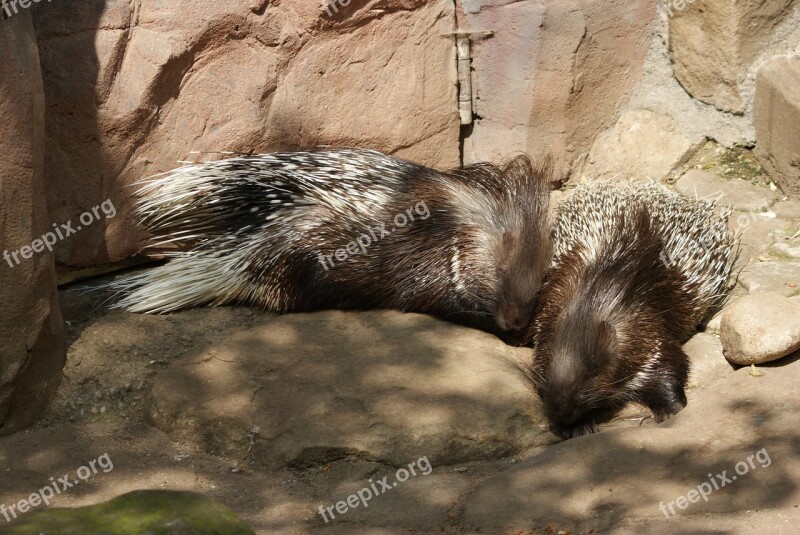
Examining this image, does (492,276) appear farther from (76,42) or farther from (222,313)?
(76,42)

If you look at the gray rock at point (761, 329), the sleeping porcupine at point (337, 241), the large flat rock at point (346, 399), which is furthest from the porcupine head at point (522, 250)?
the gray rock at point (761, 329)

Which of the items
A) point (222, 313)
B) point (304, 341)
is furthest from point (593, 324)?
point (222, 313)

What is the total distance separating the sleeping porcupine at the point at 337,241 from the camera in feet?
13.9

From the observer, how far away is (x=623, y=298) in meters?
4.01

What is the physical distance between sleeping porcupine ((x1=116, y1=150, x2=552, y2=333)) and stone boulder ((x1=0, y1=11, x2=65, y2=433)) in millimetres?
698

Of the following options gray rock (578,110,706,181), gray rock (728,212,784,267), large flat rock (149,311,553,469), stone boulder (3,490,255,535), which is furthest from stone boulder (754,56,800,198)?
stone boulder (3,490,255,535)

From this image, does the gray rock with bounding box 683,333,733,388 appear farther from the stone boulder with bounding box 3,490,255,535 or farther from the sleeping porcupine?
the stone boulder with bounding box 3,490,255,535

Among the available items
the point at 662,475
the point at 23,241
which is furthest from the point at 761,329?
the point at 23,241

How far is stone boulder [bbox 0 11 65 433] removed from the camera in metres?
3.18

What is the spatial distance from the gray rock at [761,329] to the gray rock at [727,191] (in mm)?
979

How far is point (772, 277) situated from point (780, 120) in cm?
86

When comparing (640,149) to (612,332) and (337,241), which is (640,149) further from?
(337,241)

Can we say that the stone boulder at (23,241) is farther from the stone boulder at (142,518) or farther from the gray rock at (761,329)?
the gray rock at (761,329)

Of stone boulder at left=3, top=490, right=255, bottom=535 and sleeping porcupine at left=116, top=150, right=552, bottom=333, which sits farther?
sleeping porcupine at left=116, top=150, right=552, bottom=333
